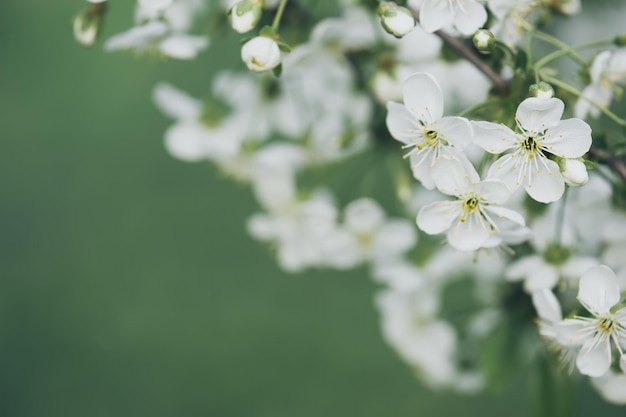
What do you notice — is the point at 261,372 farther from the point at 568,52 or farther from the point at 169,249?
the point at 568,52

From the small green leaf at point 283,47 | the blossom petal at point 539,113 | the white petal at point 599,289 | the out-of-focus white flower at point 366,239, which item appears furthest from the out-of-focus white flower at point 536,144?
the out-of-focus white flower at point 366,239

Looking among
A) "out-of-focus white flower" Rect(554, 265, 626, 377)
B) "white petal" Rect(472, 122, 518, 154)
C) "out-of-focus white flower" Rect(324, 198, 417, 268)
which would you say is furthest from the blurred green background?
"white petal" Rect(472, 122, 518, 154)

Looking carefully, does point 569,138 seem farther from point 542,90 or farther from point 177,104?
point 177,104

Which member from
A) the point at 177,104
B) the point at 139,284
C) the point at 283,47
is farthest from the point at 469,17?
the point at 139,284

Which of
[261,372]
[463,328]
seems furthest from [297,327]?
[463,328]

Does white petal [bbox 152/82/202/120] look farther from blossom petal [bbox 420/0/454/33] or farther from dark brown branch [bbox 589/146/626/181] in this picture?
dark brown branch [bbox 589/146/626/181]

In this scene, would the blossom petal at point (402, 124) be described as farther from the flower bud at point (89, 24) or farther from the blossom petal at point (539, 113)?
the flower bud at point (89, 24)
